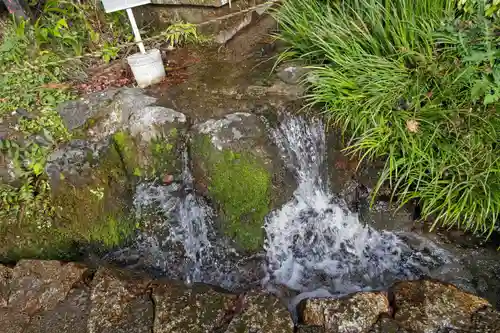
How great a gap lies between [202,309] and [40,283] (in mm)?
1390

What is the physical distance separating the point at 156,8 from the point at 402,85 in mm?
3336

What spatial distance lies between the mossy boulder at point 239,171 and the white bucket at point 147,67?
3.11 ft

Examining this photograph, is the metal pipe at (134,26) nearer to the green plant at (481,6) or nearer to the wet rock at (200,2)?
the wet rock at (200,2)

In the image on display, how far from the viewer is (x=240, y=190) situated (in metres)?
3.39

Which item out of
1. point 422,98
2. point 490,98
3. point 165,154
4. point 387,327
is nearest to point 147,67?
point 165,154

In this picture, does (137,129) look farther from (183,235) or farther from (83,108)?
(183,235)

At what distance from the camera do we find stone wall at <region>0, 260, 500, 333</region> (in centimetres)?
241

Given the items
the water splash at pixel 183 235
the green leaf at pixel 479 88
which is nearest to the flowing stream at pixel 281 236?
the water splash at pixel 183 235

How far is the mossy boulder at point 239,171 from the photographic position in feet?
11.1

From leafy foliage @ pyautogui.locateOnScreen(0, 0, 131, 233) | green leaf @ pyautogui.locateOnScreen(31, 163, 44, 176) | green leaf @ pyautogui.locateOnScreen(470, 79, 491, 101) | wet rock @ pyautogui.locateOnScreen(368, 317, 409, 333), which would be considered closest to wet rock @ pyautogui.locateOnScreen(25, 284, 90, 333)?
leafy foliage @ pyautogui.locateOnScreen(0, 0, 131, 233)

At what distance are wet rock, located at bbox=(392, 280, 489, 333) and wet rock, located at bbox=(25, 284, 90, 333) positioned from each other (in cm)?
214

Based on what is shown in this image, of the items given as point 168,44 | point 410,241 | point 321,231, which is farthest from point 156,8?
point 410,241

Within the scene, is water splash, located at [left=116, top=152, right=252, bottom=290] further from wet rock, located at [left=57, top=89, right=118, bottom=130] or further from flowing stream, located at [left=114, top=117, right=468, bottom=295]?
wet rock, located at [left=57, top=89, right=118, bottom=130]

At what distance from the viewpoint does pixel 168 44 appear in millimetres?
4789
